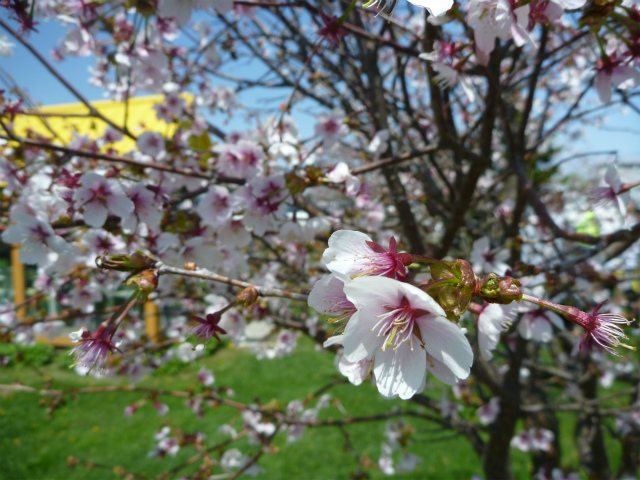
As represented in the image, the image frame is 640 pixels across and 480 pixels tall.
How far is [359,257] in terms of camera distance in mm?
727

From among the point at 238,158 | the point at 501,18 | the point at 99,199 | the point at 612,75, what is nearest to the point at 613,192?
the point at 612,75

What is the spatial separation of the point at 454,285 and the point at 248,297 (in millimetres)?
412

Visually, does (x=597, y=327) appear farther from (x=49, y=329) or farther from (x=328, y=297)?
(x=49, y=329)

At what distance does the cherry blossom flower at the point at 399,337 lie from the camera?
24.9 inches

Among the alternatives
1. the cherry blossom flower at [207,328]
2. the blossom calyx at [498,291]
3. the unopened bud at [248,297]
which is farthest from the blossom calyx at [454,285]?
the cherry blossom flower at [207,328]

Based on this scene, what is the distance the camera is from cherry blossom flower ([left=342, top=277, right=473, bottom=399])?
63 cm

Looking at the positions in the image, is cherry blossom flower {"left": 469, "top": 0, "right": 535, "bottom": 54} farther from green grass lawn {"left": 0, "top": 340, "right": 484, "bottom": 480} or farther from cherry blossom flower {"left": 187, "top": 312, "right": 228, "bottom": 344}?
green grass lawn {"left": 0, "top": 340, "right": 484, "bottom": 480}

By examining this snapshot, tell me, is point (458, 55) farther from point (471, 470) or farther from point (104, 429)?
point (104, 429)

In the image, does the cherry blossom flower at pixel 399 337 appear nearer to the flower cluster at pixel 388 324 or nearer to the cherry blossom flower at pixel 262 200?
the flower cluster at pixel 388 324

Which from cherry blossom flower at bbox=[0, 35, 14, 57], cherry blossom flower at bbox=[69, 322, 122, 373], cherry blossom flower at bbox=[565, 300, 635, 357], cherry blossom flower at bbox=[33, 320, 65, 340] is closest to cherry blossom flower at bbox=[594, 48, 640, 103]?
cherry blossom flower at bbox=[565, 300, 635, 357]

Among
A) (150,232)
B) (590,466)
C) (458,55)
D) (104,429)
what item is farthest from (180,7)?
(104,429)

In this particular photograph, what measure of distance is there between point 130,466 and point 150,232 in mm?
3635

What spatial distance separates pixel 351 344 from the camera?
661 mm

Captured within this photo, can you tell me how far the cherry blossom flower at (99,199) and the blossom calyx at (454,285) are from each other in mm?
1070
